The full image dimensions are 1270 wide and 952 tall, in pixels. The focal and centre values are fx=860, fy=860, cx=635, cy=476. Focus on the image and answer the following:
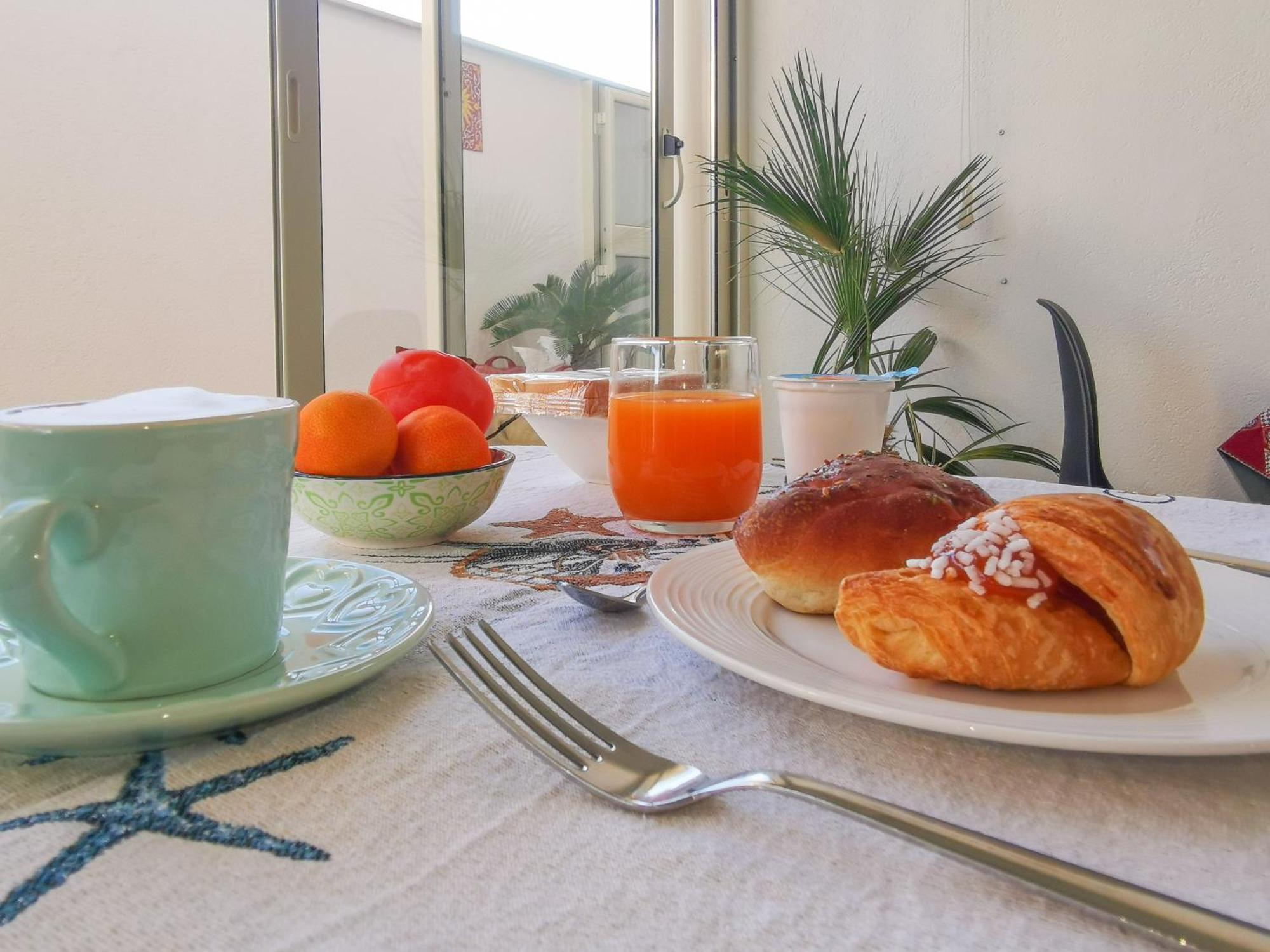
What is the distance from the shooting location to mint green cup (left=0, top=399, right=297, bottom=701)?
34 centimetres

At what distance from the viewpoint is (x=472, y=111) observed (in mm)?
2910

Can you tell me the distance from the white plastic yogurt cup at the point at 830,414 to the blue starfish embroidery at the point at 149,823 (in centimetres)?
63

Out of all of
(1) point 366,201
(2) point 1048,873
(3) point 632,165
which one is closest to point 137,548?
(2) point 1048,873

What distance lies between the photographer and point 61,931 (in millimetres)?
242

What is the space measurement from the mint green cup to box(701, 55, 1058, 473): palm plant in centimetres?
216

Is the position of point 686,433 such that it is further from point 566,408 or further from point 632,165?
point 632,165

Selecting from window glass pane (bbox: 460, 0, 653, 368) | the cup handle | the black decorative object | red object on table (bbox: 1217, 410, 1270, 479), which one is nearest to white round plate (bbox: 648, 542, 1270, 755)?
the cup handle

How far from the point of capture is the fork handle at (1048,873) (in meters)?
0.22

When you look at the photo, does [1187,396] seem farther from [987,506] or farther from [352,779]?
[352,779]

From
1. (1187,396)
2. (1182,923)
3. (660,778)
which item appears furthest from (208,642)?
(1187,396)

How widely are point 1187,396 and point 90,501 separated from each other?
2704 mm

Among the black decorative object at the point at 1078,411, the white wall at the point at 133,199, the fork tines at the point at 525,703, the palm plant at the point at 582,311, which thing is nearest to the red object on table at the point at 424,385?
the fork tines at the point at 525,703

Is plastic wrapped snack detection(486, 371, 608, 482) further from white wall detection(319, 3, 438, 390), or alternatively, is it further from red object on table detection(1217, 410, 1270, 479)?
white wall detection(319, 3, 438, 390)

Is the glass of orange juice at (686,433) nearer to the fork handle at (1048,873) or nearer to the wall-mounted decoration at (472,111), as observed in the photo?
the fork handle at (1048,873)
